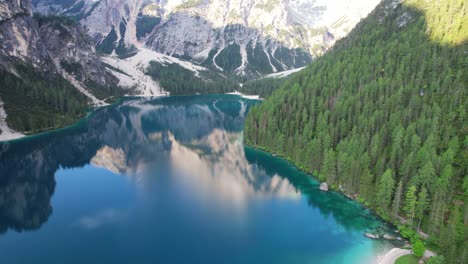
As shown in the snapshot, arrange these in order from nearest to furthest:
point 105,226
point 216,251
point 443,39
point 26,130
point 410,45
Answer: point 216,251
point 105,226
point 443,39
point 410,45
point 26,130

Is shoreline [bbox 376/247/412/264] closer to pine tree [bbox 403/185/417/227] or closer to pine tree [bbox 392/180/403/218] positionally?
pine tree [bbox 403/185/417/227]

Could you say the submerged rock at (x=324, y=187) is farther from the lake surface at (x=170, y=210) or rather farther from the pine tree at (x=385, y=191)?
the pine tree at (x=385, y=191)

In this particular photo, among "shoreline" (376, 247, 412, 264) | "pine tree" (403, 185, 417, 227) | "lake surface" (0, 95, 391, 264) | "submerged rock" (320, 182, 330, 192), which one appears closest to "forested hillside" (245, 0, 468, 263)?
"pine tree" (403, 185, 417, 227)

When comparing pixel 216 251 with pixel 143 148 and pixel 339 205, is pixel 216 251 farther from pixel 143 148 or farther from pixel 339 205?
pixel 143 148

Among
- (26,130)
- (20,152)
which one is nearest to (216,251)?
(20,152)

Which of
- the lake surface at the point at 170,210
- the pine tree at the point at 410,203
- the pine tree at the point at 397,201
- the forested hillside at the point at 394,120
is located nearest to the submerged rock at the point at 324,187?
the lake surface at the point at 170,210

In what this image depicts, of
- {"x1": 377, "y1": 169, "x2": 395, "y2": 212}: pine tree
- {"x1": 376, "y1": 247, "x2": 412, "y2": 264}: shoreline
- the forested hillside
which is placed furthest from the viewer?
{"x1": 377, "y1": 169, "x2": 395, "y2": 212}: pine tree
